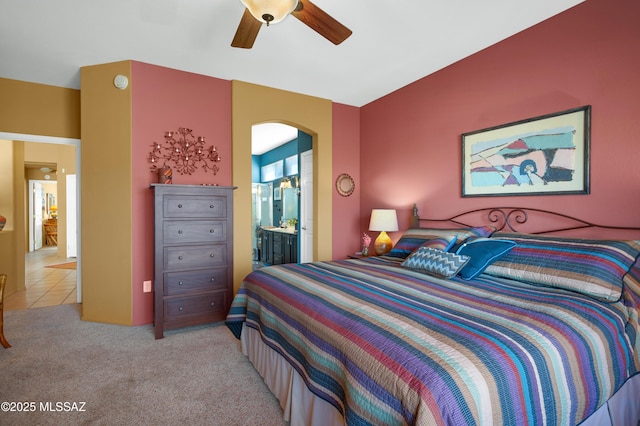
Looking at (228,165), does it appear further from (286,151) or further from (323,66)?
(286,151)

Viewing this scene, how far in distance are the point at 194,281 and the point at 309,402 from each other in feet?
6.41

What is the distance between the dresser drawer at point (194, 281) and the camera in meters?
2.98

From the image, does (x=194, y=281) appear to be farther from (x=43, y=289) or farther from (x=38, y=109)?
(x=43, y=289)

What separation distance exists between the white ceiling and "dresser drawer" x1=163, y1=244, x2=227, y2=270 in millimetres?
1918

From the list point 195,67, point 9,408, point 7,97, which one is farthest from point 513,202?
point 7,97

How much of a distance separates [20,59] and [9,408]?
10.4ft

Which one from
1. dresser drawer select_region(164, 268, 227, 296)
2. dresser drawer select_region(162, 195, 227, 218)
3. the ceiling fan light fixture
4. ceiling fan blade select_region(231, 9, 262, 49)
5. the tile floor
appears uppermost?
ceiling fan blade select_region(231, 9, 262, 49)

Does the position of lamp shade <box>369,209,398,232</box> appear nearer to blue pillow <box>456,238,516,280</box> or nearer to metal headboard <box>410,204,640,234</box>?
metal headboard <box>410,204,640,234</box>

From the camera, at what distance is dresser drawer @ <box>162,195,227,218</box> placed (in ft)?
9.75

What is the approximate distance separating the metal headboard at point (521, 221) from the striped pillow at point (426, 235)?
0.38 ft

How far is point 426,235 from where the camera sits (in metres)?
2.92

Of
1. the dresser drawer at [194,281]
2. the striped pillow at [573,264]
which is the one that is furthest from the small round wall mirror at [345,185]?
the striped pillow at [573,264]

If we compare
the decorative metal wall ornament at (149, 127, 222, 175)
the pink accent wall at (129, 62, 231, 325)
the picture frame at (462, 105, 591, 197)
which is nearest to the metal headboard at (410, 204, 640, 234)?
the picture frame at (462, 105, 591, 197)

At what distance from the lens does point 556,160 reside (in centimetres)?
243
